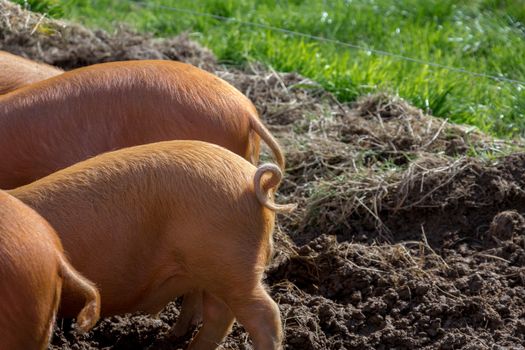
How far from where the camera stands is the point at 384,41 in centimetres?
686

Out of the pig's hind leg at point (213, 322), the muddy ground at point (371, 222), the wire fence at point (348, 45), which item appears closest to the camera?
the pig's hind leg at point (213, 322)

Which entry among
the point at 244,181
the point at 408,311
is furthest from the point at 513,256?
the point at 244,181

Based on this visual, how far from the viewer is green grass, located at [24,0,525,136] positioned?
585 centimetres

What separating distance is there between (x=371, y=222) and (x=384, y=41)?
2475mm

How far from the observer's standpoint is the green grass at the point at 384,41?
5852 millimetres

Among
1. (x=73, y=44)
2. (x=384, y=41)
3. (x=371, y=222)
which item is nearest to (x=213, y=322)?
(x=371, y=222)

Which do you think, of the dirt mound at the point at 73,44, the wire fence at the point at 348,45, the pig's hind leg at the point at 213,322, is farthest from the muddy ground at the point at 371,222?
the wire fence at the point at 348,45

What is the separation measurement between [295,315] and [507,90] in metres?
2.52

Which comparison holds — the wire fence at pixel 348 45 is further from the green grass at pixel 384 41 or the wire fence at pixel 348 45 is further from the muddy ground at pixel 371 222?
the muddy ground at pixel 371 222

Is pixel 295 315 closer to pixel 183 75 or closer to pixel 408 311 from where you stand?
pixel 408 311

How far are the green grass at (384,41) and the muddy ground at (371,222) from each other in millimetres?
282

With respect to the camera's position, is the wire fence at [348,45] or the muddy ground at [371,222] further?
the wire fence at [348,45]

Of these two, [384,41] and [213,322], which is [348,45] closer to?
[384,41]

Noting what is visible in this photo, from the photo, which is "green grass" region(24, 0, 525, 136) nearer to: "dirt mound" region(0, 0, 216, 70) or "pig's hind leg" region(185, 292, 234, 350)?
"dirt mound" region(0, 0, 216, 70)
